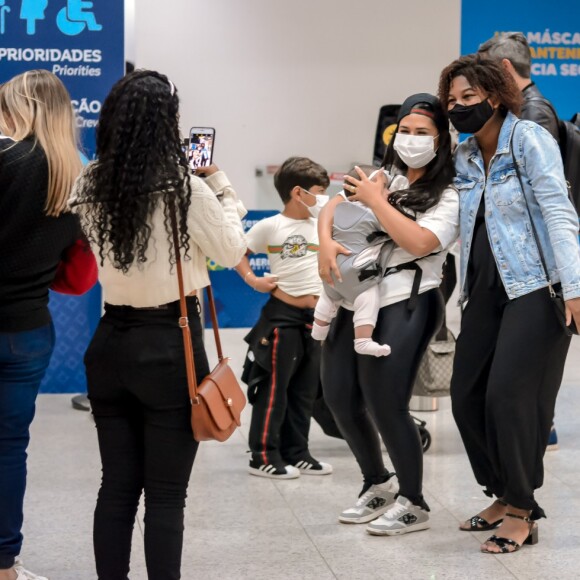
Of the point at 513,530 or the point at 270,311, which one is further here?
the point at 270,311

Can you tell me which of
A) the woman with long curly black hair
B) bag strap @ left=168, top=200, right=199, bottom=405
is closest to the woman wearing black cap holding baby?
the woman with long curly black hair

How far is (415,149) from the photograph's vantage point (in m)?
3.32

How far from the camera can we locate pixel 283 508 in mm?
3840

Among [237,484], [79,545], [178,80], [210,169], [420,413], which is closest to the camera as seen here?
[210,169]

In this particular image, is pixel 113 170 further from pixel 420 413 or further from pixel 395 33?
pixel 395 33

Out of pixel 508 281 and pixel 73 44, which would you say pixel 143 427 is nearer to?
pixel 508 281

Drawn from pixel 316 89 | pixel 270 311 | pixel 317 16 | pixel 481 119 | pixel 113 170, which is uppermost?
pixel 317 16

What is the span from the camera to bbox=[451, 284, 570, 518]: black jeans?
3141 mm

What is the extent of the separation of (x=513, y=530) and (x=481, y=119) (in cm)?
133

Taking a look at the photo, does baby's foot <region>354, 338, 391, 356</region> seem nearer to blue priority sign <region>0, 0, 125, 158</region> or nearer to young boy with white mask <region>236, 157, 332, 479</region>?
young boy with white mask <region>236, 157, 332, 479</region>

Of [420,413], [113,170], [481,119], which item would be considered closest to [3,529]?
[113,170]

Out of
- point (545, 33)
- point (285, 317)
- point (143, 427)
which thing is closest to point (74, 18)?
point (285, 317)

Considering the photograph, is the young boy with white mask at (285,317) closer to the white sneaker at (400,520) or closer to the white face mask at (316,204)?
the white face mask at (316,204)

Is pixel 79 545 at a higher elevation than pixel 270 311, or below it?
below
